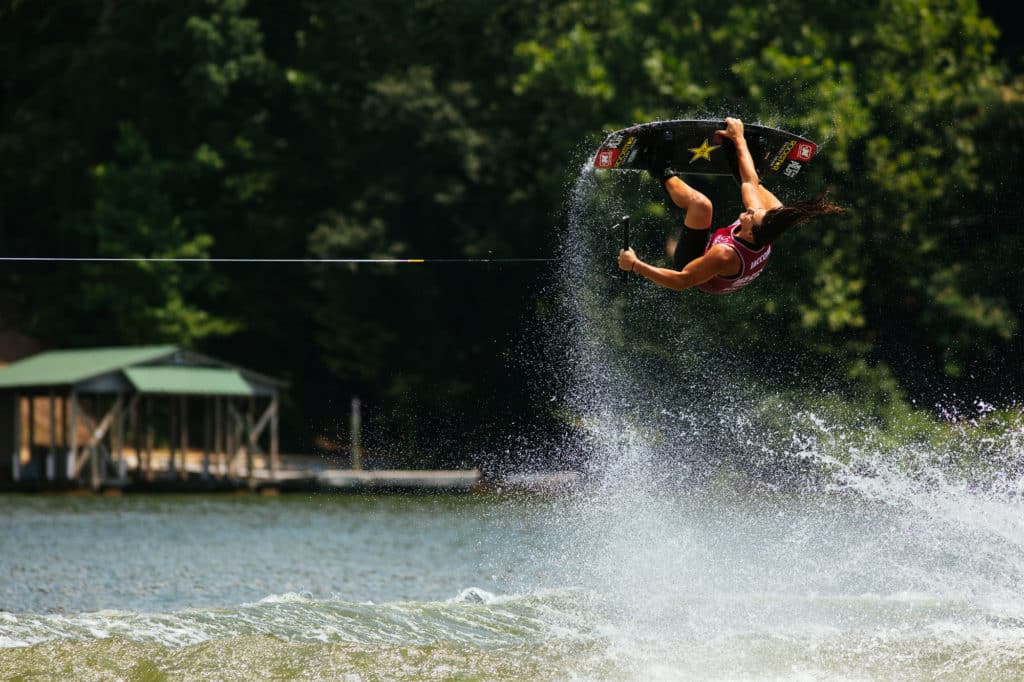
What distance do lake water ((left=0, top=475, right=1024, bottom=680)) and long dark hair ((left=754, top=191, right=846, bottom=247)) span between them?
8.79 feet

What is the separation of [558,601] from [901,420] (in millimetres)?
18075

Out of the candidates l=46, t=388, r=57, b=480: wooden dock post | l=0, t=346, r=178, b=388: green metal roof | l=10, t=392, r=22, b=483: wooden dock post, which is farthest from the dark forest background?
l=46, t=388, r=57, b=480: wooden dock post

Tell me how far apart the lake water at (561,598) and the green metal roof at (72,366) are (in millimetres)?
11038

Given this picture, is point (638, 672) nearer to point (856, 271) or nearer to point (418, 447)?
point (856, 271)

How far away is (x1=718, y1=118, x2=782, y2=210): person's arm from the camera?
10000 millimetres

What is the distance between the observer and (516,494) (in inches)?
1341

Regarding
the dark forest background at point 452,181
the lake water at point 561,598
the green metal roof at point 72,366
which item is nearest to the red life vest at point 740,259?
the lake water at point 561,598

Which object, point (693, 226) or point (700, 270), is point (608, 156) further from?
point (700, 270)

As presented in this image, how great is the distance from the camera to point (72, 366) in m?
35.8

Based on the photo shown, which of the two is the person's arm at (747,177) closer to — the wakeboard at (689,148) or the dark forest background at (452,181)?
the wakeboard at (689,148)

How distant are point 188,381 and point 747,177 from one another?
1008 inches

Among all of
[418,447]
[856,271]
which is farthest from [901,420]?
[418,447]

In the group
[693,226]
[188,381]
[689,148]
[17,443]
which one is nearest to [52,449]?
[17,443]

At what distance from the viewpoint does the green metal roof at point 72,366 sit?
3384 centimetres
